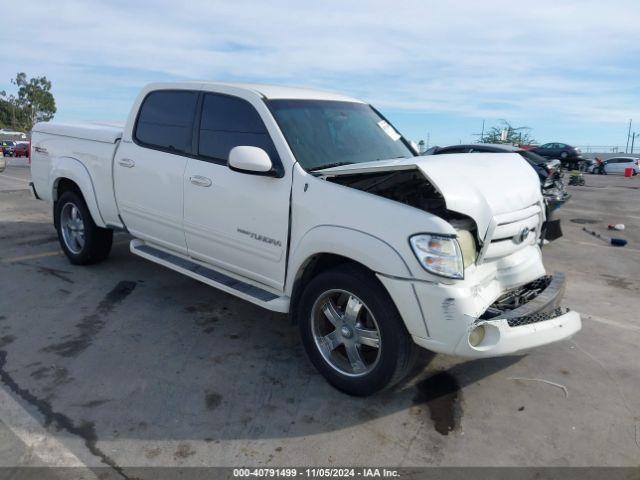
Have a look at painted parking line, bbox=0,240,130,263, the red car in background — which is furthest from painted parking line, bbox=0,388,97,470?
the red car in background

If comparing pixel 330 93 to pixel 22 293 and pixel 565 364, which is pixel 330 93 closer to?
pixel 565 364

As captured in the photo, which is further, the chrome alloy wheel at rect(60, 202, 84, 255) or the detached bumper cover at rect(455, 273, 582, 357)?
the chrome alloy wheel at rect(60, 202, 84, 255)

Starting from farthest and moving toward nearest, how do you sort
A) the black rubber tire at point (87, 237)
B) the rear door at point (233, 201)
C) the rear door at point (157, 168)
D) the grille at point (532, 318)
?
1. the black rubber tire at point (87, 237)
2. the rear door at point (157, 168)
3. the rear door at point (233, 201)
4. the grille at point (532, 318)

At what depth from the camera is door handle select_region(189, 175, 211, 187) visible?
13.7ft

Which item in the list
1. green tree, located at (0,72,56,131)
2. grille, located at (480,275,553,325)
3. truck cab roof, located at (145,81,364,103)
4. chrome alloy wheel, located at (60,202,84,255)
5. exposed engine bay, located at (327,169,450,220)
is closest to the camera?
grille, located at (480,275,553,325)

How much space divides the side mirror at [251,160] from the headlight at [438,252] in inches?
46.6

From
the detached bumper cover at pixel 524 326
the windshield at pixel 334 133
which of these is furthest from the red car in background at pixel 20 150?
the detached bumper cover at pixel 524 326

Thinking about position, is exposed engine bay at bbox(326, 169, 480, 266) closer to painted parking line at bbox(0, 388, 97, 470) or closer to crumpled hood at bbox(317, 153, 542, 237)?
crumpled hood at bbox(317, 153, 542, 237)

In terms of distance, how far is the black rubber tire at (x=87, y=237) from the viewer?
18.8 feet

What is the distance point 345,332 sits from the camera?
11.3ft

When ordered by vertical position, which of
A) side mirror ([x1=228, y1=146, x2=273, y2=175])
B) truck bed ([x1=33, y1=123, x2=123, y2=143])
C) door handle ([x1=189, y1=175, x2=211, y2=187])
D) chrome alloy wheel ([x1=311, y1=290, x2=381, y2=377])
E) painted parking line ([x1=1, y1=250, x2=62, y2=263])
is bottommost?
painted parking line ([x1=1, y1=250, x2=62, y2=263])

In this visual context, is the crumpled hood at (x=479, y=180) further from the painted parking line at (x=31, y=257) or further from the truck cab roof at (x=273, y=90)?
the painted parking line at (x=31, y=257)

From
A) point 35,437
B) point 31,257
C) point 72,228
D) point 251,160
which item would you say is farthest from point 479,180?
point 31,257

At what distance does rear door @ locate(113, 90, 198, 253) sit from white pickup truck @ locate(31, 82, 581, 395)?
2cm
